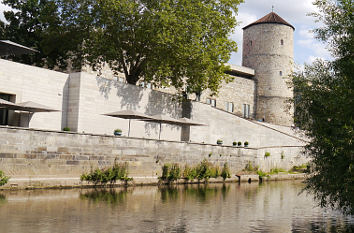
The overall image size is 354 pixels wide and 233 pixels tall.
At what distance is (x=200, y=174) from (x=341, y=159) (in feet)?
50.7

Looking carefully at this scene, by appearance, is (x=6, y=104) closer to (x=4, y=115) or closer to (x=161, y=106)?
(x=4, y=115)

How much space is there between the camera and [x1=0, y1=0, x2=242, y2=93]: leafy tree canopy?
26.7 meters

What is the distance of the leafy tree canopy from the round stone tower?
20.2 m

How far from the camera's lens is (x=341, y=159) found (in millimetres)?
10516

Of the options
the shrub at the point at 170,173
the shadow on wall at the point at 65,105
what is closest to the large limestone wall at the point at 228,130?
the shrub at the point at 170,173

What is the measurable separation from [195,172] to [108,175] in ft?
20.5

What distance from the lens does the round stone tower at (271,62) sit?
49094 mm

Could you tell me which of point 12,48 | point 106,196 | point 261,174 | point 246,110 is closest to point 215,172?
point 261,174

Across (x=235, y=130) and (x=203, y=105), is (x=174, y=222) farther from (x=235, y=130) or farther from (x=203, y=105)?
(x=235, y=130)

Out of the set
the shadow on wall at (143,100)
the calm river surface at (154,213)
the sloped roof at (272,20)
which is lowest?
the calm river surface at (154,213)

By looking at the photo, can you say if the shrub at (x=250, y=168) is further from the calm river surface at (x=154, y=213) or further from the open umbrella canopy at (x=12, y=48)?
the open umbrella canopy at (x=12, y=48)

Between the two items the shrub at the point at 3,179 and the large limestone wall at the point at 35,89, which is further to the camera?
the large limestone wall at the point at 35,89

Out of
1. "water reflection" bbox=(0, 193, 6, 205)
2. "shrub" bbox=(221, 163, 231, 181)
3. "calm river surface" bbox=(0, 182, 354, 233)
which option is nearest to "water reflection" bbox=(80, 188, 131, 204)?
"calm river surface" bbox=(0, 182, 354, 233)

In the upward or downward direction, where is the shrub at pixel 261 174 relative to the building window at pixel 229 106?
downward
